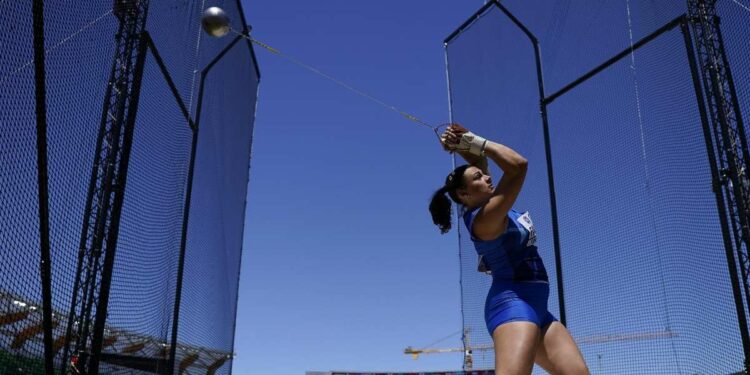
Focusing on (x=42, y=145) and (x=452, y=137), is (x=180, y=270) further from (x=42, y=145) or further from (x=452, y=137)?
(x=452, y=137)

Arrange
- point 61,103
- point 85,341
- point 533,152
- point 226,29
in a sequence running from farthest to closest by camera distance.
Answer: point 533,152 → point 226,29 → point 85,341 → point 61,103

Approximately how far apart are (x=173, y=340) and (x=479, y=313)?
122 inches

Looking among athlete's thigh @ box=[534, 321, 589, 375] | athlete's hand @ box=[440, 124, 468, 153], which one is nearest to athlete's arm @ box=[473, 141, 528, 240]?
athlete's hand @ box=[440, 124, 468, 153]

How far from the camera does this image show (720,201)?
490 centimetres

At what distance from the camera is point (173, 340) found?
20.6ft

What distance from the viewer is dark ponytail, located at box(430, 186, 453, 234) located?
2.83 m

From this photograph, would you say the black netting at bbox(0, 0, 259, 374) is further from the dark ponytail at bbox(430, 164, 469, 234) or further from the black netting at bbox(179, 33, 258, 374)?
the dark ponytail at bbox(430, 164, 469, 234)

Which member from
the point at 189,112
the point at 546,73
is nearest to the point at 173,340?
the point at 189,112

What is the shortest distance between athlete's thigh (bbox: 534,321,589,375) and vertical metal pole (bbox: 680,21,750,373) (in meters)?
2.68

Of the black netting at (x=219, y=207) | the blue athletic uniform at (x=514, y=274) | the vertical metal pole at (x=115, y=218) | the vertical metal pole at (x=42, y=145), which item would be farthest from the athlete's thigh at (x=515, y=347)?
→ the black netting at (x=219, y=207)

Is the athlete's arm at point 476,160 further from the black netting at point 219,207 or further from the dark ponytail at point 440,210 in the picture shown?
the black netting at point 219,207

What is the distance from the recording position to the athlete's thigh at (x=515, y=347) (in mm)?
2279

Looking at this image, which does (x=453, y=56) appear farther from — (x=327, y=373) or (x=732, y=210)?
(x=327, y=373)

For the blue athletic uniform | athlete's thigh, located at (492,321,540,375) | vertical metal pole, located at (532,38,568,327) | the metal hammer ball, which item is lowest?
athlete's thigh, located at (492,321,540,375)
